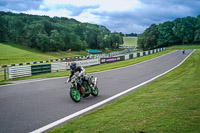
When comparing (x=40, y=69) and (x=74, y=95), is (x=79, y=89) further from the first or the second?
(x=40, y=69)

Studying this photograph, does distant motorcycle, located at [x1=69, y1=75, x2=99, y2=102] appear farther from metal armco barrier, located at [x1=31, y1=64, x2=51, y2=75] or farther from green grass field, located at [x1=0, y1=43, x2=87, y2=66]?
green grass field, located at [x1=0, y1=43, x2=87, y2=66]

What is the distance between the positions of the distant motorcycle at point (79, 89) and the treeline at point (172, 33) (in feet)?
366

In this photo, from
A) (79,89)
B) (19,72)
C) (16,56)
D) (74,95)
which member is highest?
(16,56)

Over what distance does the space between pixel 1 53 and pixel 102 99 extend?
201ft

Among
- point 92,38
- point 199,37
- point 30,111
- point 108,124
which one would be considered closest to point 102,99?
point 30,111

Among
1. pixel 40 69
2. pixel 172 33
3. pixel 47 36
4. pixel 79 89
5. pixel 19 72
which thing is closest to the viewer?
pixel 79 89

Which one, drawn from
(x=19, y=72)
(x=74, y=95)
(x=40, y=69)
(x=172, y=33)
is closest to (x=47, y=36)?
(x=172, y=33)

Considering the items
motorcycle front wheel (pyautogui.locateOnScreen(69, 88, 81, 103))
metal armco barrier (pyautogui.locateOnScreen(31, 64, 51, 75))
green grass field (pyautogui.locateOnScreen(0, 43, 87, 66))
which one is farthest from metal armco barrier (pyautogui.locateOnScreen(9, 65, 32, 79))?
green grass field (pyautogui.locateOnScreen(0, 43, 87, 66))

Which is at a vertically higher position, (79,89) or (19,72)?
(19,72)

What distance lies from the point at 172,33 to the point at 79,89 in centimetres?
12064

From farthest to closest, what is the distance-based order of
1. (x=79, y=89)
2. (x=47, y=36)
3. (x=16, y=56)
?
(x=47, y=36) < (x=16, y=56) < (x=79, y=89)

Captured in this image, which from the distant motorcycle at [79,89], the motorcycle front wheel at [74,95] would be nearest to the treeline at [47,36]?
the distant motorcycle at [79,89]

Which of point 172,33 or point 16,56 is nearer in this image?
point 16,56

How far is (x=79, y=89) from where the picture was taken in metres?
9.40
